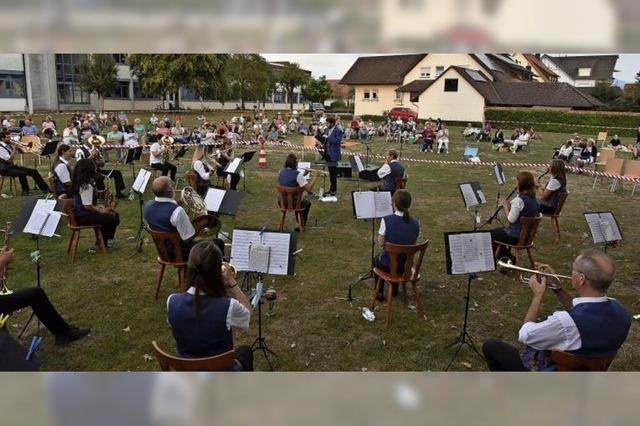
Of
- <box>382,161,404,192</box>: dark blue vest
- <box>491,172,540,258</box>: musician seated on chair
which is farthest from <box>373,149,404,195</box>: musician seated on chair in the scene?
<box>491,172,540,258</box>: musician seated on chair

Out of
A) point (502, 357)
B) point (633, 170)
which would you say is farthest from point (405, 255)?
point (633, 170)

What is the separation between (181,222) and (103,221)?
2759 mm

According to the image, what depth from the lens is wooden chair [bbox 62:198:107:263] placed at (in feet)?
25.3

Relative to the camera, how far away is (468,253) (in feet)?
16.9

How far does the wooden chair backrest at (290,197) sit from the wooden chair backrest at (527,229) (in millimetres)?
3990

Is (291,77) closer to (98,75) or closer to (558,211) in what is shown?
(98,75)

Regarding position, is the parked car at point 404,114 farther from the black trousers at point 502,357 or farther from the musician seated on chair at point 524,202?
the black trousers at point 502,357

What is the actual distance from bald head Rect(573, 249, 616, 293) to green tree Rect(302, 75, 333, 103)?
6949 centimetres

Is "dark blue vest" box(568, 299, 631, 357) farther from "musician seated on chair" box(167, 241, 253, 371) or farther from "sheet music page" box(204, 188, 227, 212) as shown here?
"sheet music page" box(204, 188, 227, 212)

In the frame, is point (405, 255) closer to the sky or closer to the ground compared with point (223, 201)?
closer to the ground

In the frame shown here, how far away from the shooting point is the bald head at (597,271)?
3.39 meters

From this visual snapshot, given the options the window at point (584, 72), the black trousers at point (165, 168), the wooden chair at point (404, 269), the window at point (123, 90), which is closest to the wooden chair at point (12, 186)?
the black trousers at point (165, 168)
